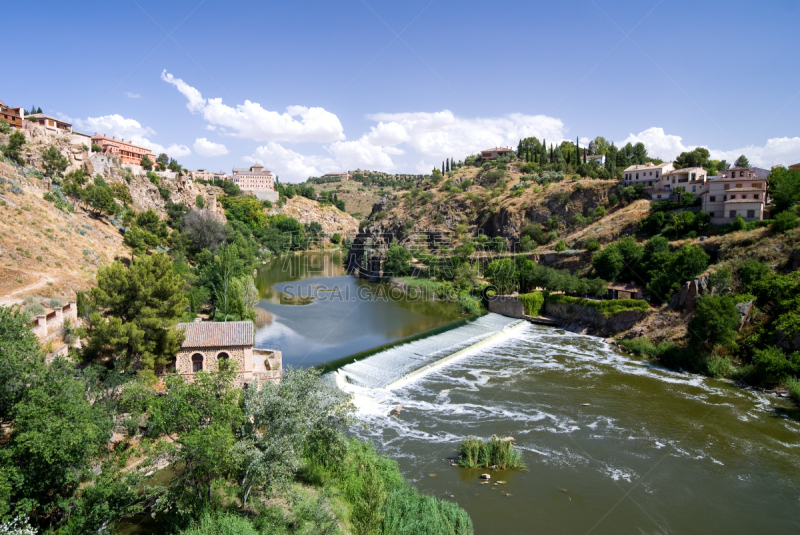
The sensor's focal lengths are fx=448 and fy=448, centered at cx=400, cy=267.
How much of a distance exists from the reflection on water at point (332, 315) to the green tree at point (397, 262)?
2.60 metres

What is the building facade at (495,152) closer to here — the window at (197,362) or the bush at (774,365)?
the bush at (774,365)

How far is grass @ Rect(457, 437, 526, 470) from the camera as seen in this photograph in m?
15.6

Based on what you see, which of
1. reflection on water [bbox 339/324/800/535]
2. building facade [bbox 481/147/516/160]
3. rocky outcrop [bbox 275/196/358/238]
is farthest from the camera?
rocky outcrop [bbox 275/196/358/238]

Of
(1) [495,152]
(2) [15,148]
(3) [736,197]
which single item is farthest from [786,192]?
(2) [15,148]

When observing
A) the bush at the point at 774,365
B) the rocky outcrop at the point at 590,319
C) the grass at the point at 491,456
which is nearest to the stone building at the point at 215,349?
the grass at the point at 491,456

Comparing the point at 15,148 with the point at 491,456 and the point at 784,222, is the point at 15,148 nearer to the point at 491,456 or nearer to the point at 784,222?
the point at 491,456

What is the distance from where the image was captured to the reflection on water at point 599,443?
13.5 meters

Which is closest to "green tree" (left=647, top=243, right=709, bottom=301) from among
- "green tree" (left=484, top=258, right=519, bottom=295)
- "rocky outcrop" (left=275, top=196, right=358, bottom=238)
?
"green tree" (left=484, top=258, right=519, bottom=295)

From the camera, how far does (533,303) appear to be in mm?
37719

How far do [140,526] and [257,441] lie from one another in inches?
152

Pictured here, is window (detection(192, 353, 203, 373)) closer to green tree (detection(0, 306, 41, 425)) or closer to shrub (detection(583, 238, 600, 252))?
green tree (detection(0, 306, 41, 425))

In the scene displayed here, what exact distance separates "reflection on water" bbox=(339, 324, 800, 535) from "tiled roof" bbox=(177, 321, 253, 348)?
221 inches

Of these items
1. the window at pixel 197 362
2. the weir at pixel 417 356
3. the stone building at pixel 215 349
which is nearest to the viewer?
the stone building at pixel 215 349

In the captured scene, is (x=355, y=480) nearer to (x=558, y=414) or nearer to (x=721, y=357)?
(x=558, y=414)
